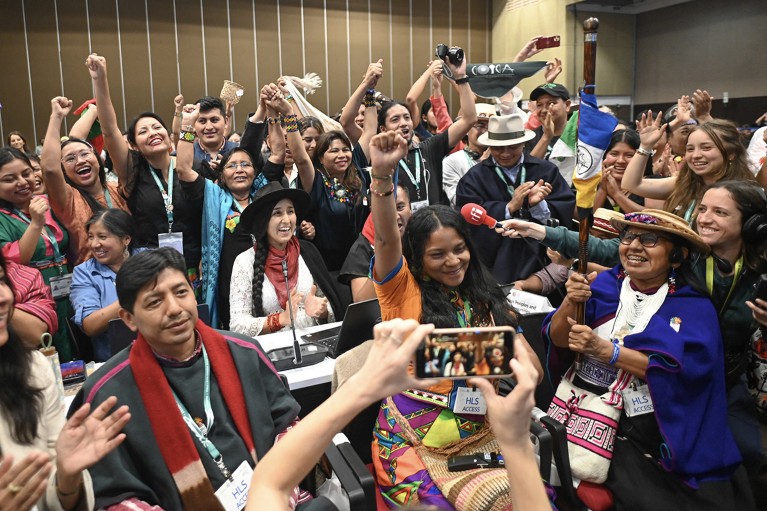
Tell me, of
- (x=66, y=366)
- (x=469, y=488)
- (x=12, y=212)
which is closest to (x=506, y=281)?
(x=469, y=488)

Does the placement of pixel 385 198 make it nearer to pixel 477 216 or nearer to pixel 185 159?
pixel 477 216

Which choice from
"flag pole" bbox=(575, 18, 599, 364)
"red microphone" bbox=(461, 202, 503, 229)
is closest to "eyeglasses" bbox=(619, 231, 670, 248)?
"flag pole" bbox=(575, 18, 599, 364)

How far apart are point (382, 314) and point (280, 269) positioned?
1.03 m

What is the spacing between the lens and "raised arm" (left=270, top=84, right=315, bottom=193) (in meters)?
3.70

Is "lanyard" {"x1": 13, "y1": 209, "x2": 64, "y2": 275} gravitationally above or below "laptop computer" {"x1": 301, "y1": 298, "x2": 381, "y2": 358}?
above

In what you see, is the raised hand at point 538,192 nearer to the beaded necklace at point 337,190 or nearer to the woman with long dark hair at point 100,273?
the beaded necklace at point 337,190

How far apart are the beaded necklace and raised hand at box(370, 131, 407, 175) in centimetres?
197

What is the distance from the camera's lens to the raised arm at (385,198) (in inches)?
74.9

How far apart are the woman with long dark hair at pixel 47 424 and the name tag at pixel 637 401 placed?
5.66 feet

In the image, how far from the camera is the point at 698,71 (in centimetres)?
963

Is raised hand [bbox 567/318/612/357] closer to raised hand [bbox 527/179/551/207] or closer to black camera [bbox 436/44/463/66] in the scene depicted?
raised hand [bbox 527/179/551/207]

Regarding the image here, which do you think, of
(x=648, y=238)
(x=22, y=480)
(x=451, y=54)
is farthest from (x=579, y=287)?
(x=451, y=54)

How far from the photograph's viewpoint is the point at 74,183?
11.7 ft

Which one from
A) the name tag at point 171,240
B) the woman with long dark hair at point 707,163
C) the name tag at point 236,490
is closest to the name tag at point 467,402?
the name tag at point 236,490
